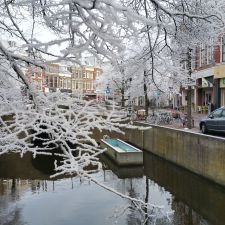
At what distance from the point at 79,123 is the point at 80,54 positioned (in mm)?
702

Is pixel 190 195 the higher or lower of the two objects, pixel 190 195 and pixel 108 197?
the lower

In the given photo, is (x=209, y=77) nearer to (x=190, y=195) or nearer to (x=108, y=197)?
(x=190, y=195)

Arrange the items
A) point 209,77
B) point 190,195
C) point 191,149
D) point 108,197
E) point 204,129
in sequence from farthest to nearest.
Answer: point 209,77
point 204,129
point 191,149
point 190,195
point 108,197

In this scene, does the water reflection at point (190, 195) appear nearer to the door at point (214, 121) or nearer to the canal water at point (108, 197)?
the canal water at point (108, 197)

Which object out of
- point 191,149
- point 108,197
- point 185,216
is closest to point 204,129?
point 191,149

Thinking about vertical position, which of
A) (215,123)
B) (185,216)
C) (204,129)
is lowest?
(185,216)

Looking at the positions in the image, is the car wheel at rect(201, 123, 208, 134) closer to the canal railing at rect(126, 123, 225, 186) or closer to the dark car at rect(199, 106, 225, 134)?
the dark car at rect(199, 106, 225, 134)

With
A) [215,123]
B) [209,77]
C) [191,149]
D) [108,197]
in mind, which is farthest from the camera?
[209,77]

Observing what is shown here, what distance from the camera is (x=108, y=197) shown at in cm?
1461

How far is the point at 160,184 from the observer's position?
17562 millimetres

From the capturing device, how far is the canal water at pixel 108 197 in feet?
40.6

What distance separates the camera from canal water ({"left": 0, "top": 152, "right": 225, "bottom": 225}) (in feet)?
40.6

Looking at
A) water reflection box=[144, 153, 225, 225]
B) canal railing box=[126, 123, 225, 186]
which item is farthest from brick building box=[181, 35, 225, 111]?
water reflection box=[144, 153, 225, 225]

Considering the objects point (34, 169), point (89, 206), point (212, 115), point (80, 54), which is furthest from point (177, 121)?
point (80, 54)
